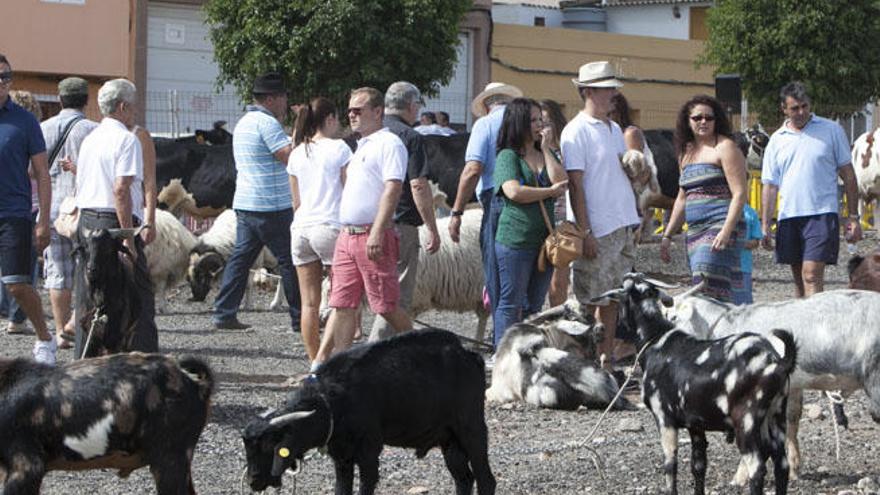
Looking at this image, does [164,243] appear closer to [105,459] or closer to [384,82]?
[105,459]

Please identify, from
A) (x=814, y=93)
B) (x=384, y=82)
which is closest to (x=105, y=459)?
(x=384, y=82)

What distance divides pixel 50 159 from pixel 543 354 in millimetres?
4517

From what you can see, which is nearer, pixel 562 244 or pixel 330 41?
pixel 562 244

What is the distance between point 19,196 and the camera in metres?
9.60

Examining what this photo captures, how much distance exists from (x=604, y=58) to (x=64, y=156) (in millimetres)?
28349

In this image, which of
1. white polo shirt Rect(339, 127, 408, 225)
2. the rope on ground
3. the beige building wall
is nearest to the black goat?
the rope on ground

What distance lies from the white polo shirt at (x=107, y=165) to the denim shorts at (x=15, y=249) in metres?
0.43

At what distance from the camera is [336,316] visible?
9.69m

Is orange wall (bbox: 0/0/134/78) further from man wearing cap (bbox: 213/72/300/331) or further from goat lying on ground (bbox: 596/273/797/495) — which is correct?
goat lying on ground (bbox: 596/273/797/495)

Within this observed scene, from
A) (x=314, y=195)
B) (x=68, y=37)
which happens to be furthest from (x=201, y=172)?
(x=68, y=37)

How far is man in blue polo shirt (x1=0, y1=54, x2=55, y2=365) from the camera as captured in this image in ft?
31.3

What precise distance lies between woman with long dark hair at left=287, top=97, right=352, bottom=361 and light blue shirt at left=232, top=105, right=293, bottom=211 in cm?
143

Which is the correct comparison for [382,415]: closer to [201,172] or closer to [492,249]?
[492,249]

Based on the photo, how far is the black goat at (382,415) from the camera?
6082mm
